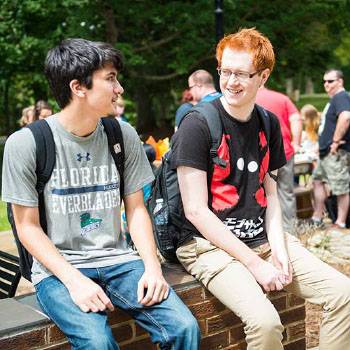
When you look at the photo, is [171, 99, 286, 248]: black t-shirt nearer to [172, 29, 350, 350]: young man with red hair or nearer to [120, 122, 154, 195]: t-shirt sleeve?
[172, 29, 350, 350]: young man with red hair

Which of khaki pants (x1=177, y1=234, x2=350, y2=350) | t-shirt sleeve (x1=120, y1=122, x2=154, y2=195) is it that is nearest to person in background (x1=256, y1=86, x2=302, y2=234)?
khaki pants (x1=177, y1=234, x2=350, y2=350)

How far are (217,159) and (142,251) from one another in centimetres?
58

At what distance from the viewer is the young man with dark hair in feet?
9.33

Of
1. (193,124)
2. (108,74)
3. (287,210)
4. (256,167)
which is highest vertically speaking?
(108,74)

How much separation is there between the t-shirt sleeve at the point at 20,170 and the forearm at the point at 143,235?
0.52 m

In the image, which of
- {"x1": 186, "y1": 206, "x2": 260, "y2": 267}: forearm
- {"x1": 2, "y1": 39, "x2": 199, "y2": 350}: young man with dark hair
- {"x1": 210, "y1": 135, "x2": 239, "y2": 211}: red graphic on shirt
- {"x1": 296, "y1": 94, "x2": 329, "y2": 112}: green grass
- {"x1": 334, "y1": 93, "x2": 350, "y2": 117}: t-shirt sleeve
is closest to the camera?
{"x1": 2, "y1": 39, "x2": 199, "y2": 350}: young man with dark hair

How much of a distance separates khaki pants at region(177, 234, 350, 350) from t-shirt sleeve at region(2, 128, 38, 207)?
91 cm

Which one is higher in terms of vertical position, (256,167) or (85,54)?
(85,54)

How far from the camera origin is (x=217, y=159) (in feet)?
10.9

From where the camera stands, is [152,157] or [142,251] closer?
[142,251]

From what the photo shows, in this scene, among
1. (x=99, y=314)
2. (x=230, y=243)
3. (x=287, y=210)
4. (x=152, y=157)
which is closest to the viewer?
(x=99, y=314)

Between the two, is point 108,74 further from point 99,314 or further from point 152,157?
point 152,157

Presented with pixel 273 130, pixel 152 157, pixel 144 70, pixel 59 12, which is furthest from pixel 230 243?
pixel 144 70

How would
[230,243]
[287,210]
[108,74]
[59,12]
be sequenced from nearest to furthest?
1. [108,74]
2. [230,243]
3. [287,210]
4. [59,12]
